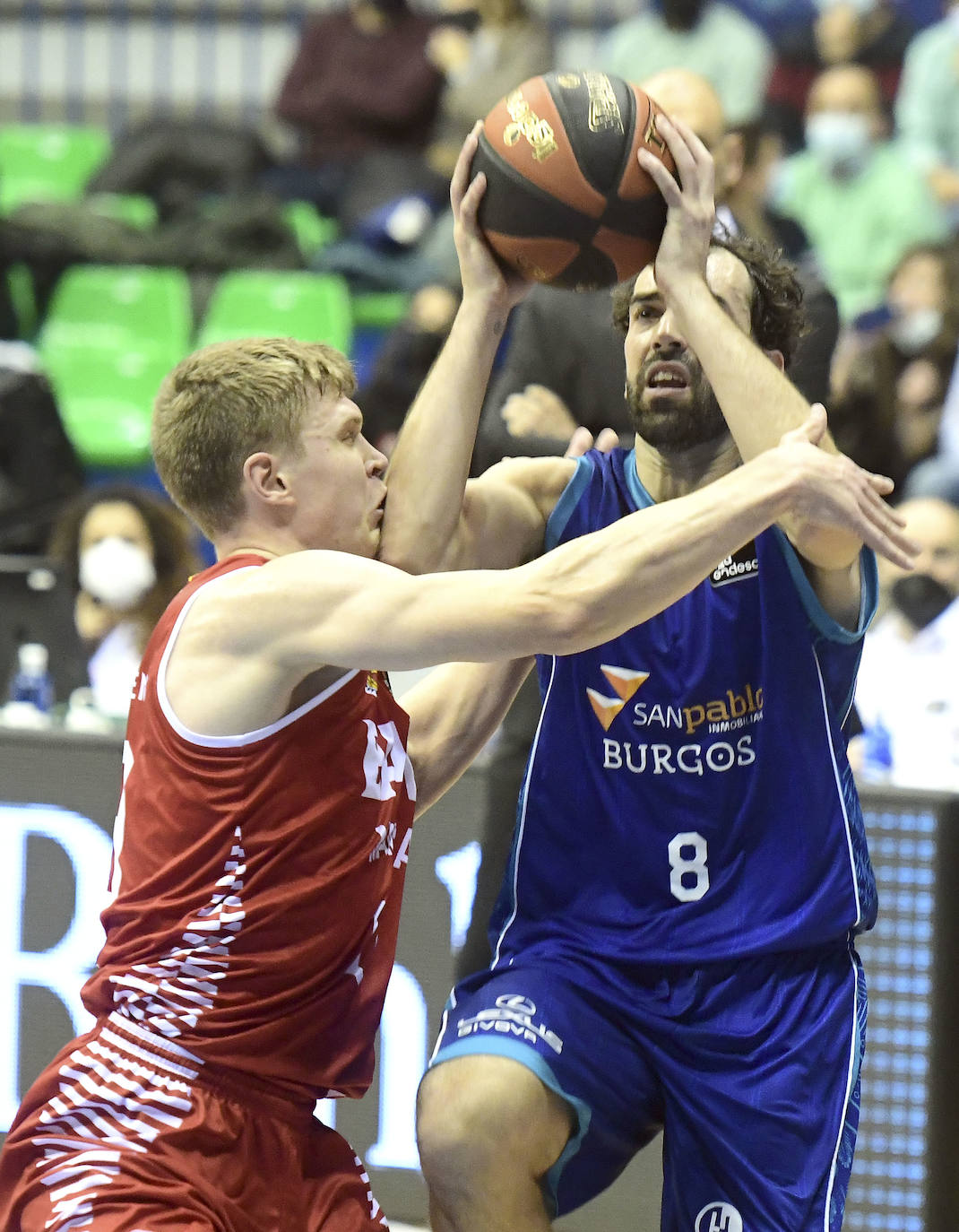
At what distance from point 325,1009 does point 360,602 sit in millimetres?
643

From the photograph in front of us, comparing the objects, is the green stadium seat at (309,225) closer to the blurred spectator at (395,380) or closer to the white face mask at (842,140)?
the blurred spectator at (395,380)

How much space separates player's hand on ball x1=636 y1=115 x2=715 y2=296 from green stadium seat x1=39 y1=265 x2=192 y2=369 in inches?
285

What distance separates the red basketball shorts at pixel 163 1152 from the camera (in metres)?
2.68

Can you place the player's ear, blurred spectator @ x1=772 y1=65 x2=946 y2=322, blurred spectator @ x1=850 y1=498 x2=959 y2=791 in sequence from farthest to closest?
1. blurred spectator @ x1=772 y1=65 x2=946 y2=322
2. blurred spectator @ x1=850 y1=498 x2=959 y2=791
3. the player's ear

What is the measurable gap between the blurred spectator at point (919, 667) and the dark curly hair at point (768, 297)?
1060 mm

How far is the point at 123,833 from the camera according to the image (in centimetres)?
292

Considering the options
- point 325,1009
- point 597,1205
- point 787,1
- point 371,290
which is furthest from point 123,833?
point 787,1

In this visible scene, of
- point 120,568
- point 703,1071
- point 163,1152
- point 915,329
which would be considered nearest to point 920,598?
point 915,329

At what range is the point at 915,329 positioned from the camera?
8.32 metres

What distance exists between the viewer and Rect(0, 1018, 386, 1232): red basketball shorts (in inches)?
105

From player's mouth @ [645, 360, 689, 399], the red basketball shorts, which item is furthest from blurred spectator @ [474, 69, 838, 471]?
the red basketball shorts

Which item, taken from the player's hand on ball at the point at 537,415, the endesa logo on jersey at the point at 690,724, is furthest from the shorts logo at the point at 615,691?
the player's hand on ball at the point at 537,415

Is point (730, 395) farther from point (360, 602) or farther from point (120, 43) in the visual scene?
point (120, 43)

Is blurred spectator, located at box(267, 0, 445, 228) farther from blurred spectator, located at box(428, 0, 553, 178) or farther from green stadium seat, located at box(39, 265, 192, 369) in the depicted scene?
green stadium seat, located at box(39, 265, 192, 369)
